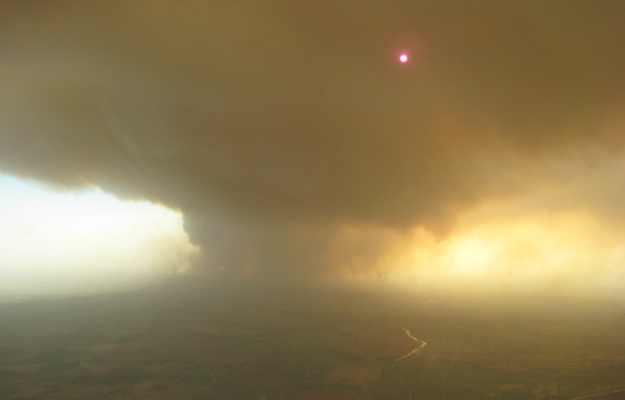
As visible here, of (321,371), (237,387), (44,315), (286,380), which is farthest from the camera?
(44,315)

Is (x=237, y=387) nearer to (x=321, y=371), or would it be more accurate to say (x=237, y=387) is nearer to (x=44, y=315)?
(x=321, y=371)

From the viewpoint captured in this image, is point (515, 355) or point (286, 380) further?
point (515, 355)

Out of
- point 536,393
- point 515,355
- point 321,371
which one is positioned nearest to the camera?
point 536,393

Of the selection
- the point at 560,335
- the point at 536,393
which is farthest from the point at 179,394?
the point at 560,335

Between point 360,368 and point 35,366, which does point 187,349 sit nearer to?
point 35,366

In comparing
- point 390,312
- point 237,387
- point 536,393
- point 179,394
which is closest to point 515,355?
point 536,393

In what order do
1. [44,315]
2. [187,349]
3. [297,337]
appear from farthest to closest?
[44,315]
[297,337]
[187,349]
